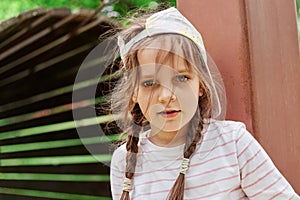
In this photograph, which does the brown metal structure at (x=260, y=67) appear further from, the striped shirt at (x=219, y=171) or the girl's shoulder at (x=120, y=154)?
the girl's shoulder at (x=120, y=154)

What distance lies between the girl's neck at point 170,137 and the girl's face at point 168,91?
0.16ft

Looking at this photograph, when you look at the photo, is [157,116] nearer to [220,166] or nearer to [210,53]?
[220,166]

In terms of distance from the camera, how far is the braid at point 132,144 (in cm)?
152

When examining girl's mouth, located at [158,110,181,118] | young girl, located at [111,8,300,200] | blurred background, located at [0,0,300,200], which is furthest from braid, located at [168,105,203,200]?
blurred background, located at [0,0,300,200]

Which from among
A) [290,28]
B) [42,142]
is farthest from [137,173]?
[42,142]

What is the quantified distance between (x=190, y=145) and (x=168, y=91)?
18cm

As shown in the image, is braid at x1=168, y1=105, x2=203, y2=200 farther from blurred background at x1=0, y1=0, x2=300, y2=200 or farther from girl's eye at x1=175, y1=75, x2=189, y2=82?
blurred background at x1=0, y1=0, x2=300, y2=200

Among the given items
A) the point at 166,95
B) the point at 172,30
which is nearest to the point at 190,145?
the point at 166,95

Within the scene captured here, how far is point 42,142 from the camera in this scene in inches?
219

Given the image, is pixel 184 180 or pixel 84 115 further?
pixel 84 115

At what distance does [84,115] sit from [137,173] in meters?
2.97

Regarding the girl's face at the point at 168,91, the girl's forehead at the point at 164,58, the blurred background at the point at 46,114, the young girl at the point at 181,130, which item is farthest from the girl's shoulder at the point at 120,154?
the blurred background at the point at 46,114

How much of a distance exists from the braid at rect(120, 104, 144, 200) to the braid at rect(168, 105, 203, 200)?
0.17 meters

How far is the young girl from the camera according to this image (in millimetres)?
1350
